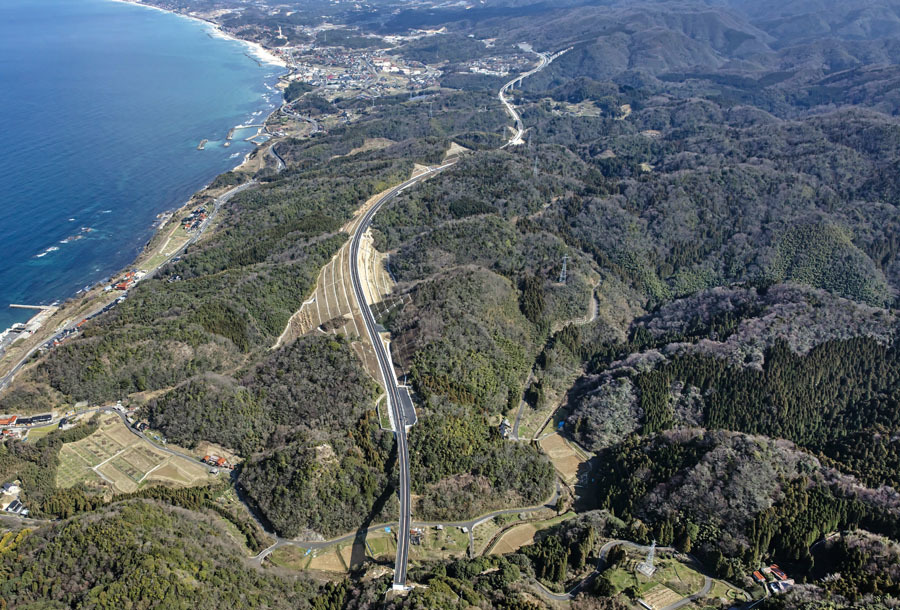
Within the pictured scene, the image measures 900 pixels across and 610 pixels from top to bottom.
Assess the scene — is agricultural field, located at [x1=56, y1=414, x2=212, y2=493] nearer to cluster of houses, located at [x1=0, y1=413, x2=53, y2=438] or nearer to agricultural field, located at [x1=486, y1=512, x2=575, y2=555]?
cluster of houses, located at [x1=0, y1=413, x2=53, y2=438]

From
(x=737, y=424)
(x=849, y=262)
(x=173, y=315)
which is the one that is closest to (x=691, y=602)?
(x=737, y=424)

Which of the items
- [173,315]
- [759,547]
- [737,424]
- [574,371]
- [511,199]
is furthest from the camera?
[511,199]

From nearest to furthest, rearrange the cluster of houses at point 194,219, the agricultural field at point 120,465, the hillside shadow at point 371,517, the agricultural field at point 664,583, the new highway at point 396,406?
the agricultural field at point 664,583
the new highway at point 396,406
the hillside shadow at point 371,517
the agricultural field at point 120,465
the cluster of houses at point 194,219

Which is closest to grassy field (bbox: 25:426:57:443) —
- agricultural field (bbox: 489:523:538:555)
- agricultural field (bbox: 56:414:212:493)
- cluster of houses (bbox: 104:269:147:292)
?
agricultural field (bbox: 56:414:212:493)

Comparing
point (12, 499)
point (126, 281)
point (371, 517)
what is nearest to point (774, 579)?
point (371, 517)

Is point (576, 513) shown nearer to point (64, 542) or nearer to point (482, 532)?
point (482, 532)

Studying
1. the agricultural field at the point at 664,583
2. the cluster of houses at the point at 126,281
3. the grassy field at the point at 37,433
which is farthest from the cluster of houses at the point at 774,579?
the cluster of houses at the point at 126,281

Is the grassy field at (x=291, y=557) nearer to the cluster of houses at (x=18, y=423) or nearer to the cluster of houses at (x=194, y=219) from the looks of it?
the cluster of houses at (x=18, y=423)
